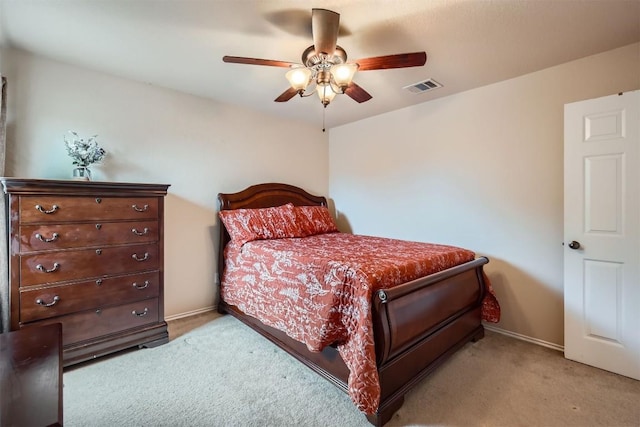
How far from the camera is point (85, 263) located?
215cm

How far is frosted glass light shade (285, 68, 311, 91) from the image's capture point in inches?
76.7

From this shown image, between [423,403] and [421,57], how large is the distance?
2.15 metres

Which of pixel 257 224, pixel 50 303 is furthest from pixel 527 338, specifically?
pixel 50 303

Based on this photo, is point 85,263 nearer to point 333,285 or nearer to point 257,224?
point 257,224

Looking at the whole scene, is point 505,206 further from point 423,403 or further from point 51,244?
point 51,244

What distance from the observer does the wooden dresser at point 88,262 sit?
1916 millimetres

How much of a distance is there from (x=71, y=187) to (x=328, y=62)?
2.05m

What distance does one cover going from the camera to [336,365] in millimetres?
1872

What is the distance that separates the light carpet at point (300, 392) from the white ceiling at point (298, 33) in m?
2.45

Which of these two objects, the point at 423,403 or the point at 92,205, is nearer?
the point at 423,403

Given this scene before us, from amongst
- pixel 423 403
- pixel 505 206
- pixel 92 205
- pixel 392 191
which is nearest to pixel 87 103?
pixel 92 205

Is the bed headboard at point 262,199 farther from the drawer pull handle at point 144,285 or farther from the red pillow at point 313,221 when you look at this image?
the drawer pull handle at point 144,285

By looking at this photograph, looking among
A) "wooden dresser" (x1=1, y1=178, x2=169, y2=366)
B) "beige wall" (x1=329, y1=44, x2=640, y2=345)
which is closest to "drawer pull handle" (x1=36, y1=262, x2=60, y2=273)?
"wooden dresser" (x1=1, y1=178, x2=169, y2=366)

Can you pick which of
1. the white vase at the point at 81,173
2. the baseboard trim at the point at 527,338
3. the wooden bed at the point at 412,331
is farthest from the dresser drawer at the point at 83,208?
the baseboard trim at the point at 527,338
